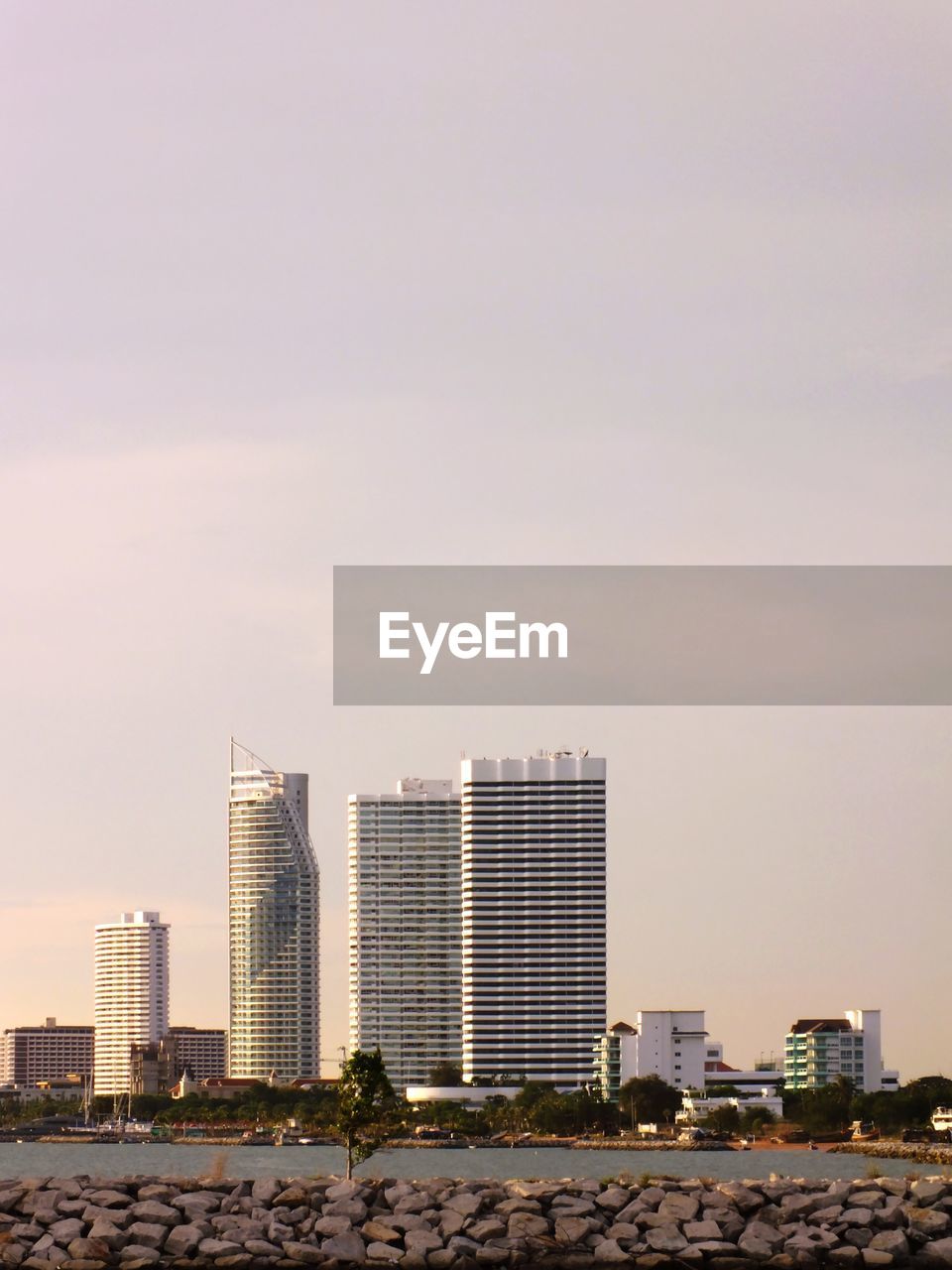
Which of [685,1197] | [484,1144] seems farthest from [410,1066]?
[685,1197]

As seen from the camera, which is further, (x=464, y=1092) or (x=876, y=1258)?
(x=464, y=1092)

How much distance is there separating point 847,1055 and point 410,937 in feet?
163

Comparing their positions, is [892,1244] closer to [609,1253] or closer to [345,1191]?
[609,1253]

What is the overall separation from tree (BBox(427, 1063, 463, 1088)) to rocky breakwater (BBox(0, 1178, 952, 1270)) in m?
150

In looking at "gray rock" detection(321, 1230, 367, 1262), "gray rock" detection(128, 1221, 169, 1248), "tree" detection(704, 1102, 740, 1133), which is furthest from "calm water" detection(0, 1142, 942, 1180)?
"gray rock" detection(321, 1230, 367, 1262)

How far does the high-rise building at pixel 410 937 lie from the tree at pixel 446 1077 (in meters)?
10.6

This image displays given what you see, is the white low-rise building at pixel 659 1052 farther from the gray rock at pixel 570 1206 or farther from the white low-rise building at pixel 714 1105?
the gray rock at pixel 570 1206

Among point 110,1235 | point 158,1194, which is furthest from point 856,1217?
point 110,1235

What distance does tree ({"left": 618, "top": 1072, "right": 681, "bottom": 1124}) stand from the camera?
145375 millimetres

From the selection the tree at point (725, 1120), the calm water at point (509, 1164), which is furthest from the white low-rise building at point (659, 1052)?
the calm water at point (509, 1164)

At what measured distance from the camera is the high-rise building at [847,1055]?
163500 millimetres

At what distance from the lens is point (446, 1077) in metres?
176

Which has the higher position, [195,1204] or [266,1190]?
[266,1190]

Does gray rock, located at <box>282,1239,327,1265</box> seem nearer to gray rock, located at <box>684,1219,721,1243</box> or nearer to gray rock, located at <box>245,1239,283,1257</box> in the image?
gray rock, located at <box>245,1239,283,1257</box>
